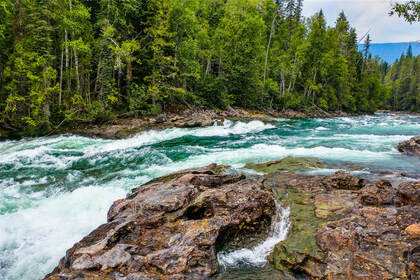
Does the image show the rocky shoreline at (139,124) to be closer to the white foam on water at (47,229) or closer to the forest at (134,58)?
the forest at (134,58)

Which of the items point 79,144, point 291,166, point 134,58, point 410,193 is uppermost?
point 134,58

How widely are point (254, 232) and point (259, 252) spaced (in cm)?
44

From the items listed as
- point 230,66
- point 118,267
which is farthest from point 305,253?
point 230,66

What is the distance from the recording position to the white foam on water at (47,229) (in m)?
4.09

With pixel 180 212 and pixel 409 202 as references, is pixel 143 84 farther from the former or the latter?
pixel 409 202

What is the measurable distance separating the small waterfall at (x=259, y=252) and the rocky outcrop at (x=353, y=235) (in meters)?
0.17

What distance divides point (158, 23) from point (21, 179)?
1547 centimetres

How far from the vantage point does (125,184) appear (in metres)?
7.25

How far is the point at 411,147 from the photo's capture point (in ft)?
32.2

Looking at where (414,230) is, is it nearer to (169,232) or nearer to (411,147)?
(169,232)

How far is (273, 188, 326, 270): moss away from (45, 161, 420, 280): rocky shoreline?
0.01 metres

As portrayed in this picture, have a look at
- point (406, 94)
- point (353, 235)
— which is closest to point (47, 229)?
point (353, 235)

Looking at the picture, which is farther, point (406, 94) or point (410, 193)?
point (406, 94)

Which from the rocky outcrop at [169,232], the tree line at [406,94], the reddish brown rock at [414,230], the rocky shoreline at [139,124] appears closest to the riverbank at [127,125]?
the rocky shoreline at [139,124]
